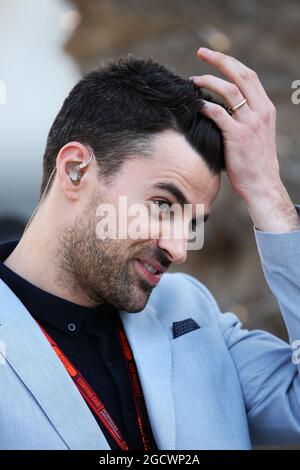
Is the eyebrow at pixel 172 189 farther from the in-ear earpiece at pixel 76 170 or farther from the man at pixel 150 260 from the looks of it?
the in-ear earpiece at pixel 76 170

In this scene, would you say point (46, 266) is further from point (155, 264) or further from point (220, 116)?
point (220, 116)

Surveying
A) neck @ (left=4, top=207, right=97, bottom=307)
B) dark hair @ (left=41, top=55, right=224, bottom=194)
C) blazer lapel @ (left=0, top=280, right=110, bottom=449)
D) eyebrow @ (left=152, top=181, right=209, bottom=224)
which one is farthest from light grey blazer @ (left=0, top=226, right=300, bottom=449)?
dark hair @ (left=41, top=55, right=224, bottom=194)

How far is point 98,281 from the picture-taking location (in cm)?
192

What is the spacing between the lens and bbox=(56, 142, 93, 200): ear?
195 centimetres

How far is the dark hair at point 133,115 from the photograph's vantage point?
6.37ft

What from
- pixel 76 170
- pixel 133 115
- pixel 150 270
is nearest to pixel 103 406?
pixel 150 270

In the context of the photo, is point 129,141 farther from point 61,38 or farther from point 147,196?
point 61,38

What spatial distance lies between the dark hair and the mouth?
11.1 inches

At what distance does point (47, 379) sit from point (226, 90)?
3.20 ft

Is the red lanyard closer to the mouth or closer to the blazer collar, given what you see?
the blazer collar

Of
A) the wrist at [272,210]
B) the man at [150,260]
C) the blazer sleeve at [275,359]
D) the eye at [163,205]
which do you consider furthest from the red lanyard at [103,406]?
the wrist at [272,210]

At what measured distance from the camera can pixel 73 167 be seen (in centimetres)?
197

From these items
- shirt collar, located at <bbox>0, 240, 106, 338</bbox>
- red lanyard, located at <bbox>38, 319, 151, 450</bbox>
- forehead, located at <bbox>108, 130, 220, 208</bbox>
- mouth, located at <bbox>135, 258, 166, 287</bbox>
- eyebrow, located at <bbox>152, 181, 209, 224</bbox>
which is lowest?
red lanyard, located at <bbox>38, 319, 151, 450</bbox>

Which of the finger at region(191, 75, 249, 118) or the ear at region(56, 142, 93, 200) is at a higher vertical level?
the finger at region(191, 75, 249, 118)
